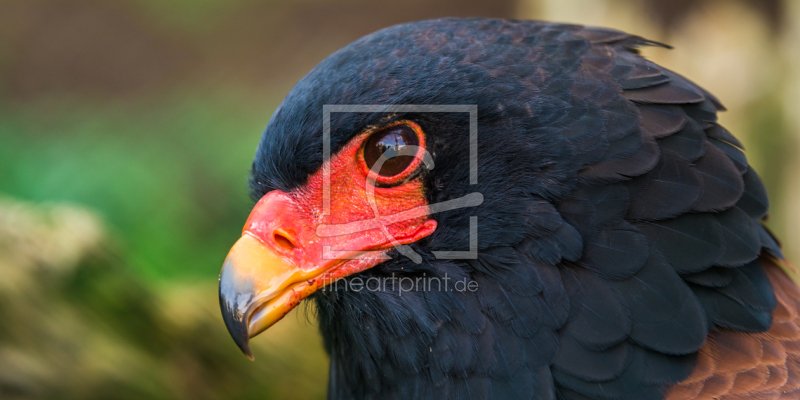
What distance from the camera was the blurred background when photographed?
13.0 ft

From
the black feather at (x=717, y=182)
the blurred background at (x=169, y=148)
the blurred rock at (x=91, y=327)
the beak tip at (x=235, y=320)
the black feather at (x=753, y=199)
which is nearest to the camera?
the beak tip at (x=235, y=320)

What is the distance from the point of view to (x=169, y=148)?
755 centimetres

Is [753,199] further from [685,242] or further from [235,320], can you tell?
[235,320]

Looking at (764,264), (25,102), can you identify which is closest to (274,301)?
(764,264)

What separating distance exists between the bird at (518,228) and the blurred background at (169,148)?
0.67 metres

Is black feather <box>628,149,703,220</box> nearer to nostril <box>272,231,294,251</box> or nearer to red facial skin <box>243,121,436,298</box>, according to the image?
red facial skin <box>243,121,436,298</box>

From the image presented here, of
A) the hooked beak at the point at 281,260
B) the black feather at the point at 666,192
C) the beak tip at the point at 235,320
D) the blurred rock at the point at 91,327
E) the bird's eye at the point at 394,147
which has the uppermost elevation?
the bird's eye at the point at 394,147

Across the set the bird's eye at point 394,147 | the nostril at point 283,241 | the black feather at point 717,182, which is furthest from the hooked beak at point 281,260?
the black feather at point 717,182

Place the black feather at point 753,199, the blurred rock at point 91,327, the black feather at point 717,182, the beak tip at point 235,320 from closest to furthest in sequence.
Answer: the beak tip at point 235,320, the black feather at point 717,182, the black feather at point 753,199, the blurred rock at point 91,327

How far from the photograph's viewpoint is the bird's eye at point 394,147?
2.38m

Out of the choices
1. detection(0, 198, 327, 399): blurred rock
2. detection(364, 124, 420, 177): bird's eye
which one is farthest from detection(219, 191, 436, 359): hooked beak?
detection(0, 198, 327, 399): blurred rock

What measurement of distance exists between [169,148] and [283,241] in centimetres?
573

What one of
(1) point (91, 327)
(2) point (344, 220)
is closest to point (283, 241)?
(2) point (344, 220)

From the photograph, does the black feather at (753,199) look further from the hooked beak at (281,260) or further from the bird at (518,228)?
the hooked beak at (281,260)
